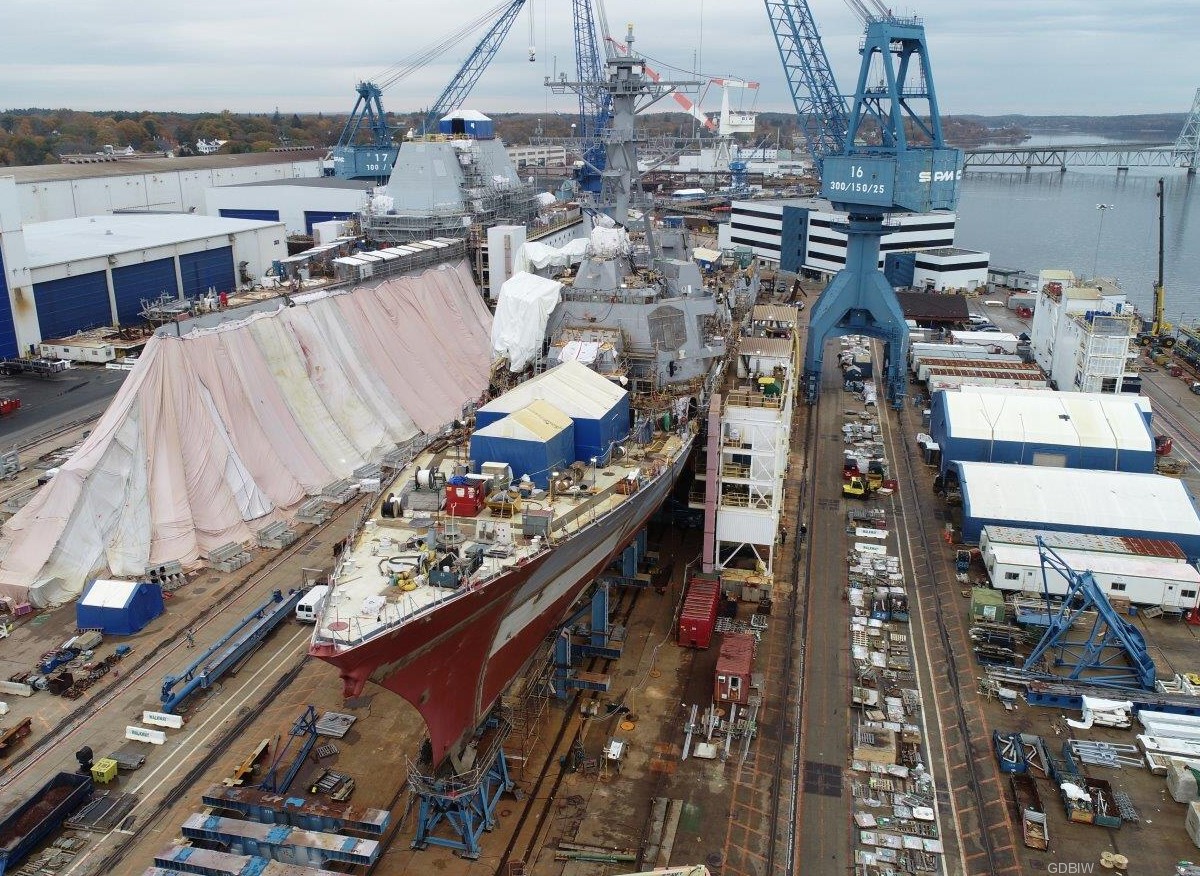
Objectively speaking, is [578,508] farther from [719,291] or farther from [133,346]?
[133,346]

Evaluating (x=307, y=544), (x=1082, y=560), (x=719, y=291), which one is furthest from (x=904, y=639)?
(x=307, y=544)

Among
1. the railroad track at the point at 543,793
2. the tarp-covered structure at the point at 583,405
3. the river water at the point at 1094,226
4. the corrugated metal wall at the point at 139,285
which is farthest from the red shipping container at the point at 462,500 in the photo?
the river water at the point at 1094,226

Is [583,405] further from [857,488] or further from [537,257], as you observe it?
[857,488]

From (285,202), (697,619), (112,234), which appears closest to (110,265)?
(112,234)

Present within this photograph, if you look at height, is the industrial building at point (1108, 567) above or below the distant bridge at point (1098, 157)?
below

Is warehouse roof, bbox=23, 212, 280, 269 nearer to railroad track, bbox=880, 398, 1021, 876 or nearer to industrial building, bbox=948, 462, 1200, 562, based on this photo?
railroad track, bbox=880, 398, 1021, 876

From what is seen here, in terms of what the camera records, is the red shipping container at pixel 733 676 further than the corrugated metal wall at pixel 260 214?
No

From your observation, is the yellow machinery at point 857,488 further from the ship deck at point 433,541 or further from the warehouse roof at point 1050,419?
the ship deck at point 433,541
